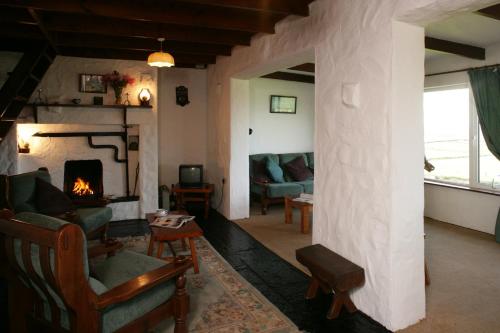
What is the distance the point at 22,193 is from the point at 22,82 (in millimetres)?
1104

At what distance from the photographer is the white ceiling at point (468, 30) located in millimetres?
3492

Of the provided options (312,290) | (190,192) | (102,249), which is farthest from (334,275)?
(190,192)

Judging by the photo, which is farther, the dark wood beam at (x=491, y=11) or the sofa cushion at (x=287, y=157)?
the sofa cushion at (x=287, y=157)

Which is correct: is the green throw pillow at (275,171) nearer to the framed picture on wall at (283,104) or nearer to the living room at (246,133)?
the living room at (246,133)

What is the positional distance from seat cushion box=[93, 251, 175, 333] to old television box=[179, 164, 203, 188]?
3.04m

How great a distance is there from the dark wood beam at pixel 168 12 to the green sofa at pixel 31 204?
1626mm

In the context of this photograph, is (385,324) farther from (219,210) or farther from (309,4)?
(219,210)

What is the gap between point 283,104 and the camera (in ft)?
22.1

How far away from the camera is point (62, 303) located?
5.38ft

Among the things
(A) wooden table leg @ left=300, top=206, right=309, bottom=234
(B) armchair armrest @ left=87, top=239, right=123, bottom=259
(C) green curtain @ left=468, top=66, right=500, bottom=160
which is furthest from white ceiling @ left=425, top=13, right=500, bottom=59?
(B) armchair armrest @ left=87, top=239, right=123, bottom=259

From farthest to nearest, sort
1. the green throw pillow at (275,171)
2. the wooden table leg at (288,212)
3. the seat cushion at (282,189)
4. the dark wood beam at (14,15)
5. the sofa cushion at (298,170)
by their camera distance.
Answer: the sofa cushion at (298,170)
the green throw pillow at (275,171)
the seat cushion at (282,189)
the wooden table leg at (288,212)
the dark wood beam at (14,15)

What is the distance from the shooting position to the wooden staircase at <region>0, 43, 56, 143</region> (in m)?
3.41

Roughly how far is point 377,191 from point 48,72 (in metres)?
4.59

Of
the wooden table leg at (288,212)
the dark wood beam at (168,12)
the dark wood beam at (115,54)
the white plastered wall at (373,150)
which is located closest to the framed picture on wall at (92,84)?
the dark wood beam at (115,54)
